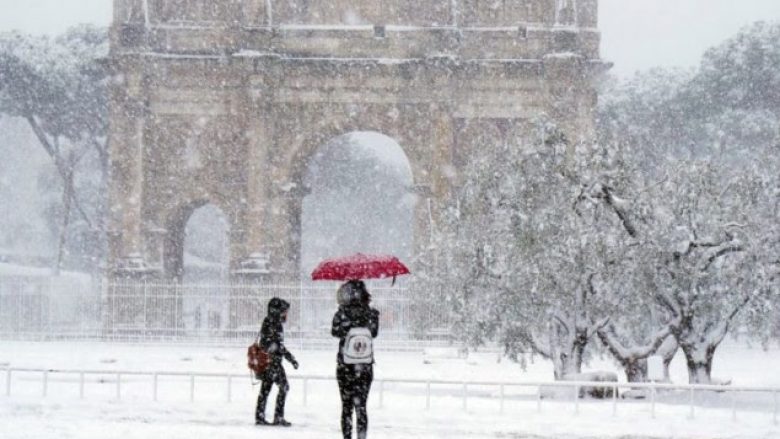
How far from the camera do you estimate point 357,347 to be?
10.0 metres

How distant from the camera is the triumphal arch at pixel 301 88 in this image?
103 feet

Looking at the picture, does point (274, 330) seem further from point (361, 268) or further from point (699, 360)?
point (699, 360)

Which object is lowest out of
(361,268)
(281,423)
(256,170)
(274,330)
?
(281,423)

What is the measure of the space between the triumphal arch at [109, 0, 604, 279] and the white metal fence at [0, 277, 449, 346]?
4.56 feet

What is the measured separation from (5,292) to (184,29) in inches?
299

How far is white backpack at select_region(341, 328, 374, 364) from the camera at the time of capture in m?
10.0

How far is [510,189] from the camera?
17.7m

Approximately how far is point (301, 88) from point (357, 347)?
73.3ft

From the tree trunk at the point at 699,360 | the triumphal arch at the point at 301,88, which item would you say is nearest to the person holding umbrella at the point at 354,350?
the tree trunk at the point at 699,360

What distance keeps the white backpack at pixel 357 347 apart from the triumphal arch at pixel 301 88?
2117 cm

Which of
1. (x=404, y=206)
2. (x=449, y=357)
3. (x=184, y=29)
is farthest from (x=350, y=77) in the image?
(x=404, y=206)

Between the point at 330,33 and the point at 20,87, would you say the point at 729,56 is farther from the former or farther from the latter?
the point at 20,87

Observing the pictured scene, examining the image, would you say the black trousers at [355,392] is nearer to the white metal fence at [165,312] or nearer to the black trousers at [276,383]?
the black trousers at [276,383]

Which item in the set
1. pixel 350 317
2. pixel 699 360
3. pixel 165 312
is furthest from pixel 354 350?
pixel 165 312
